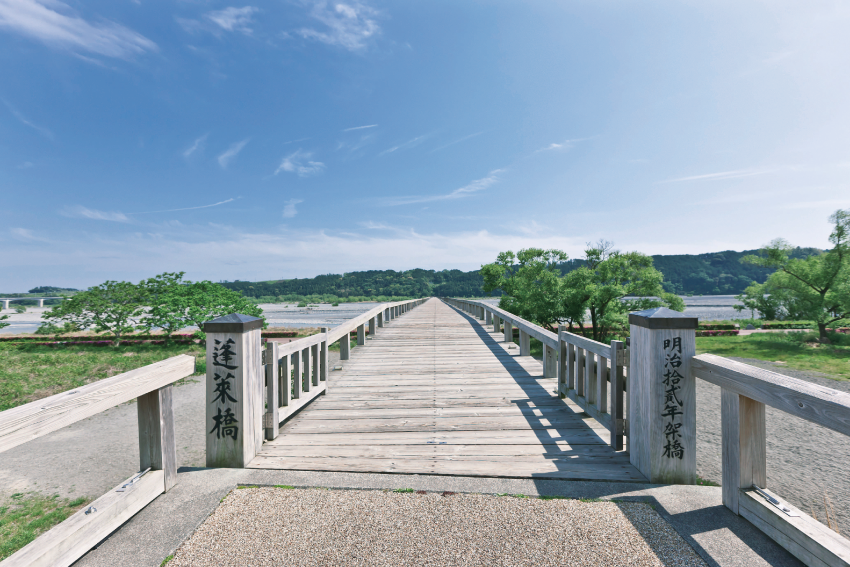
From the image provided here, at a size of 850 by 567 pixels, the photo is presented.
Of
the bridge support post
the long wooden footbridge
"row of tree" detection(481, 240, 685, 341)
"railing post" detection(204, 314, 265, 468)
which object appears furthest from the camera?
"row of tree" detection(481, 240, 685, 341)

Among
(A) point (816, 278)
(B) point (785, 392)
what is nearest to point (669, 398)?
(B) point (785, 392)

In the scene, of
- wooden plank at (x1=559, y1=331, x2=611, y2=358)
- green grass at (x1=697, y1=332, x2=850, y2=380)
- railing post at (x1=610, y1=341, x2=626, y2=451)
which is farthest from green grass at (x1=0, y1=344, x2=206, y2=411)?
green grass at (x1=697, y1=332, x2=850, y2=380)

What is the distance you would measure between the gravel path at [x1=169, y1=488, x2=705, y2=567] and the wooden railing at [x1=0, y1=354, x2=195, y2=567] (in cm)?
46

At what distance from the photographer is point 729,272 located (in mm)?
129375

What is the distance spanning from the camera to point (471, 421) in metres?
3.76

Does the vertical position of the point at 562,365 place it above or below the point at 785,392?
below

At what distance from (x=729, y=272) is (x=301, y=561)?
6629 inches

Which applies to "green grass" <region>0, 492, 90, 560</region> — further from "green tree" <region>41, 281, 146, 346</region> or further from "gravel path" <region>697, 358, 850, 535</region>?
"green tree" <region>41, 281, 146, 346</region>

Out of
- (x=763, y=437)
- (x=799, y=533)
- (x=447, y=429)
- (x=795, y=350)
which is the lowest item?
(x=795, y=350)

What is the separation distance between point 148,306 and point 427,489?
50.5 feet

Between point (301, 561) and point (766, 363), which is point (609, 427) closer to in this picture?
point (301, 561)

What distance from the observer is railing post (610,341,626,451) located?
Answer: 3.00 meters

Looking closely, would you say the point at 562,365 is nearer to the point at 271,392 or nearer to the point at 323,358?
the point at 323,358

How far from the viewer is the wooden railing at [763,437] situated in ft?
5.30
